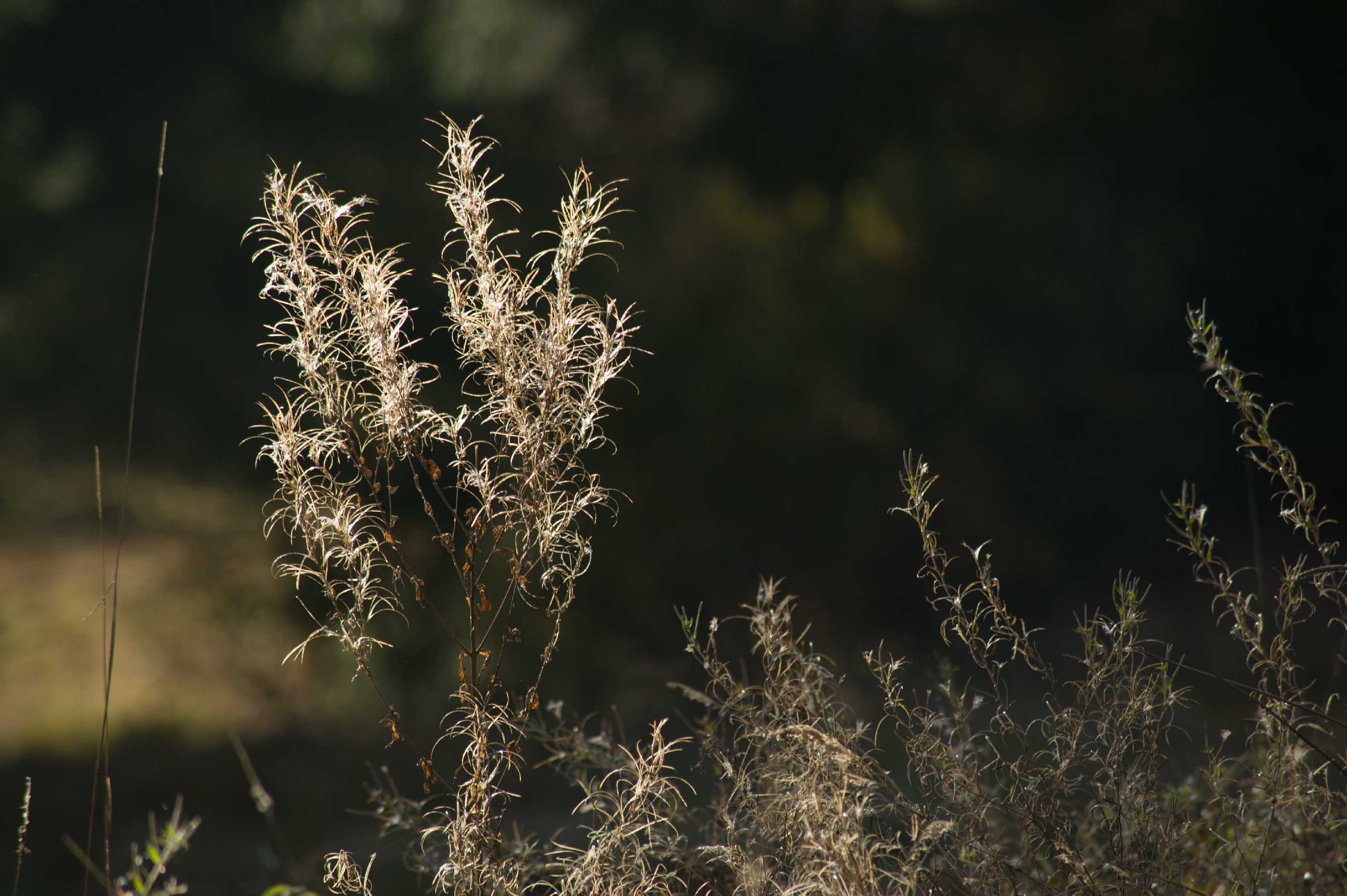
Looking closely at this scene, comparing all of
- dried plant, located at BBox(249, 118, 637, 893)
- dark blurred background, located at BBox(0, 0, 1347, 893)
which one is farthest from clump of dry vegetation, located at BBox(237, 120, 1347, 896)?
dark blurred background, located at BBox(0, 0, 1347, 893)

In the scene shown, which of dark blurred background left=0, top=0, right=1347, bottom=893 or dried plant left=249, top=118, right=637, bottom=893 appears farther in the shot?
dark blurred background left=0, top=0, right=1347, bottom=893

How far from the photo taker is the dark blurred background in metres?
3.52

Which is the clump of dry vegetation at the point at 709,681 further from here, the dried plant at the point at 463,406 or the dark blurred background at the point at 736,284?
the dark blurred background at the point at 736,284

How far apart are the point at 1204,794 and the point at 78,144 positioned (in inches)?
159

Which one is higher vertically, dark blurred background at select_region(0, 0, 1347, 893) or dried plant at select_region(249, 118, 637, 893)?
dark blurred background at select_region(0, 0, 1347, 893)

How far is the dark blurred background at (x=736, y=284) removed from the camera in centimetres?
352

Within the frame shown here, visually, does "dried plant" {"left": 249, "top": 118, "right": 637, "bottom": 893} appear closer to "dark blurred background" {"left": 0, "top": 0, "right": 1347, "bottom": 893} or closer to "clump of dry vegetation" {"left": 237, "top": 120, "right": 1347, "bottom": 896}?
"clump of dry vegetation" {"left": 237, "top": 120, "right": 1347, "bottom": 896}

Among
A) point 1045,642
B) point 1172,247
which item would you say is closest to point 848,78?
point 1172,247

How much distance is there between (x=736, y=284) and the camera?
3.73 m

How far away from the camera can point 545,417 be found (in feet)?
3.91

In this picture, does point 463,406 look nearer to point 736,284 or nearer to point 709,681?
point 709,681

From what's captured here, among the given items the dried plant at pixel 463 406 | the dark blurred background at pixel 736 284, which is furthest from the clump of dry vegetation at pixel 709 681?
the dark blurred background at pixel 736 284

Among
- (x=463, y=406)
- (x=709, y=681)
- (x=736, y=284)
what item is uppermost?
(x=736, y=284)

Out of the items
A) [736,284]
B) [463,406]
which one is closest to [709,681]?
[463,406]
